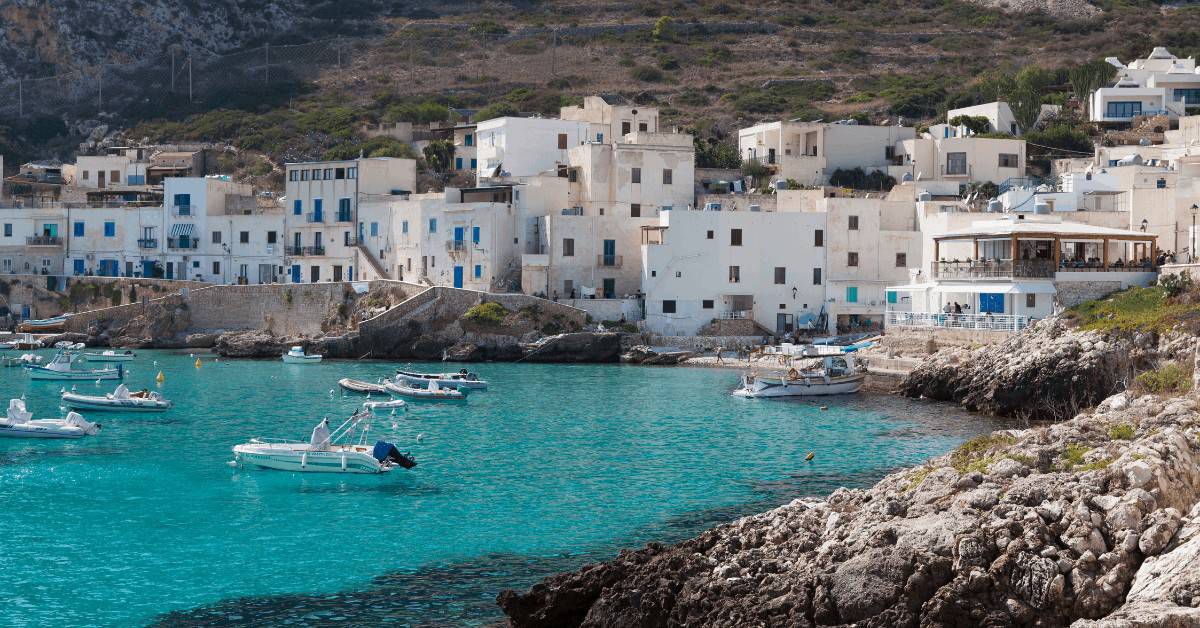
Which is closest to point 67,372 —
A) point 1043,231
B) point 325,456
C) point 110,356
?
point 110,356

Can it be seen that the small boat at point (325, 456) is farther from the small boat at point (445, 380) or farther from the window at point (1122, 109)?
the window at point (1122, 109)

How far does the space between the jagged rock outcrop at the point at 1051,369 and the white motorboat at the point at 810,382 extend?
11.6 ft

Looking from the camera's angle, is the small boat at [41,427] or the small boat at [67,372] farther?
the small boat at [67,372]

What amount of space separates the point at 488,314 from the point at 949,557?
4619 centimetres

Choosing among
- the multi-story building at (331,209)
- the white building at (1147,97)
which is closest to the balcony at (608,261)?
the multi-story building at (331,209)

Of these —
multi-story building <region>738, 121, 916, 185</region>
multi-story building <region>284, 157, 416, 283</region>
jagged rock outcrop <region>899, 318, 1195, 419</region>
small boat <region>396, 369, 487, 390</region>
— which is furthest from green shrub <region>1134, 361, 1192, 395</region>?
multi-story building <region>284, 157, 416, 283</region>

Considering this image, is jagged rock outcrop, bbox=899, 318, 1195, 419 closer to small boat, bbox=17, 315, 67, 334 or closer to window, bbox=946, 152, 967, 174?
window, bbox=946, 152, 967, 174

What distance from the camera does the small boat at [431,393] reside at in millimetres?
48344

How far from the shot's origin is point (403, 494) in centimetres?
3031

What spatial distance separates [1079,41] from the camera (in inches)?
4771

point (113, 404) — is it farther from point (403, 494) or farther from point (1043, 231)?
point (1043, 231)

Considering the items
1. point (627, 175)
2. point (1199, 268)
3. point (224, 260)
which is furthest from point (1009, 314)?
point (224, 260)

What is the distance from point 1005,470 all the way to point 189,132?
94051mm

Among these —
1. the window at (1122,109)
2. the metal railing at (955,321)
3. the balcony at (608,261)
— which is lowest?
the metal railing at (955,321)
